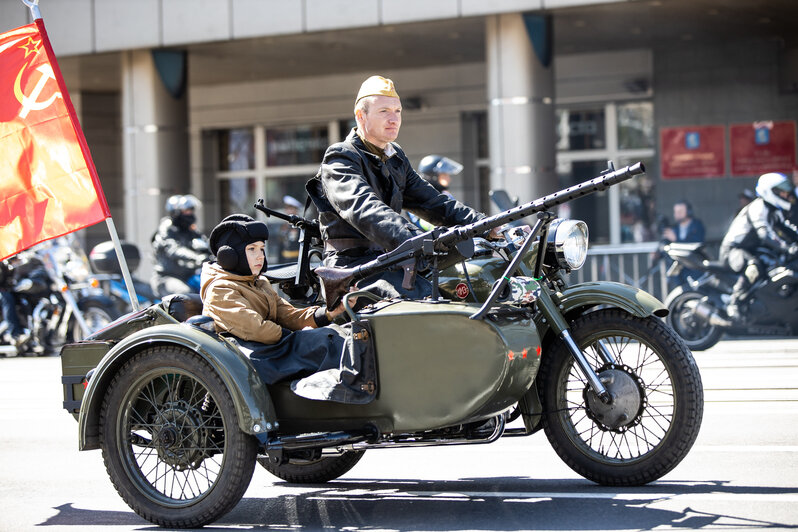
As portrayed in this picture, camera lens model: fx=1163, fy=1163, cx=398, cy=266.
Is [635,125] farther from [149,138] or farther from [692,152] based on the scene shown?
[149,138]

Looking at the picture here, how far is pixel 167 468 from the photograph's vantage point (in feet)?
17.1

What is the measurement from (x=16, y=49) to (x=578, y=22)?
39.3 ft

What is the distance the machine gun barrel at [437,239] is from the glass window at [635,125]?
1615cm

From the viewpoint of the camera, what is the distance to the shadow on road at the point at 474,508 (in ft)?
15.7

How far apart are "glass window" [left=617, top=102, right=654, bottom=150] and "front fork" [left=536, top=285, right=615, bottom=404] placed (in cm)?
1582

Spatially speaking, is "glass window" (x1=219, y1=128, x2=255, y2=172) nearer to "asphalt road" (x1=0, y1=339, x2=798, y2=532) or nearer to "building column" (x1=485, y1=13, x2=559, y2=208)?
"building column" (x1=485, y1=13, x2=559, y2=208)

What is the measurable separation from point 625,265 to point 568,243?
10.3 meters

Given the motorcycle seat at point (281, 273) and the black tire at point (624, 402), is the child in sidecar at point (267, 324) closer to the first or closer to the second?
the motorcycle seat at point (281, 273)

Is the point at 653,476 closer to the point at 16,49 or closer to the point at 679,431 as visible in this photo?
the point at 679,431

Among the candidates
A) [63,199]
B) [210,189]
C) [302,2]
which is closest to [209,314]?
[63,199]

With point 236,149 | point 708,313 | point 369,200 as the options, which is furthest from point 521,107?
point 369,200

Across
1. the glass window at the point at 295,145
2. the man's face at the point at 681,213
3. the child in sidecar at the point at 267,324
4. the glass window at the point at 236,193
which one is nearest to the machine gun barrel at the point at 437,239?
the child in sidecar at the point at 267,324

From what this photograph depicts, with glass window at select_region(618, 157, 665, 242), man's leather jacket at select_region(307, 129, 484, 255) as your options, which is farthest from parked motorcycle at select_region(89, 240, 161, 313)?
glass window at select_region(618, 157, 665, 242)

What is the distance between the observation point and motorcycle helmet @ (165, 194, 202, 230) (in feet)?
47.5
